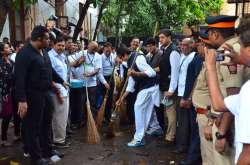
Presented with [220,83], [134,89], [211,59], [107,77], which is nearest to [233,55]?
[211,59]

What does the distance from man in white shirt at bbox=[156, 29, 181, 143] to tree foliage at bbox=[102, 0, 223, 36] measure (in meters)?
9.54

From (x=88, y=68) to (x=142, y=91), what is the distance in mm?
2104

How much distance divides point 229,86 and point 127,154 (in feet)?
12.1

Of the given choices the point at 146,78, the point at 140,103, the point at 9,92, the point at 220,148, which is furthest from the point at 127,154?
the point at 220,148

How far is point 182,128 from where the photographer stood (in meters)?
6.23

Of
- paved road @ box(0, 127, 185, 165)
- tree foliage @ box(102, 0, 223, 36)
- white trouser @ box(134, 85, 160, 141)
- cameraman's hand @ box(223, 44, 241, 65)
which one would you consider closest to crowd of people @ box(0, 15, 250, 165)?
white trouser @ box(134, 85, 160, 141)

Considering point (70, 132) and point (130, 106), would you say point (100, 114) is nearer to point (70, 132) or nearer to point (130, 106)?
point (70, 132)

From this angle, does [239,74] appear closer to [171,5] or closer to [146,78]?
[146,78]

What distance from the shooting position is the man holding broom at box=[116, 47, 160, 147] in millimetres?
6598

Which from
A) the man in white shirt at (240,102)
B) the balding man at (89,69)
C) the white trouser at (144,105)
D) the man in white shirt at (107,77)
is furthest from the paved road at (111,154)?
the man in white shirt at (240,102)

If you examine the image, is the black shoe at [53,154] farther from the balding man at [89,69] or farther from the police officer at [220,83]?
the police officer at [220,83]

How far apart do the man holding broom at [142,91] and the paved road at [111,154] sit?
11.9 inches

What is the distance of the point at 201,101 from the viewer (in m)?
4.23

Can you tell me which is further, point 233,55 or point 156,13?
point 156,13
